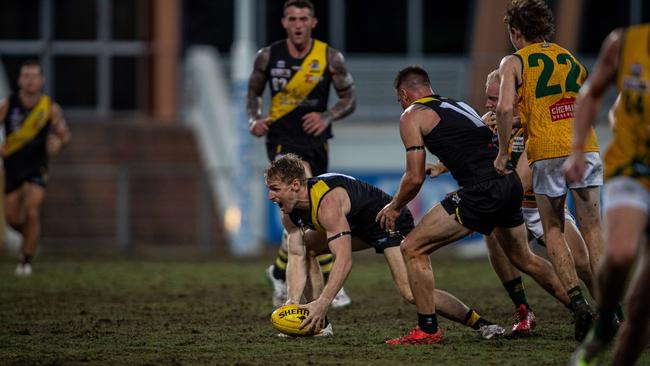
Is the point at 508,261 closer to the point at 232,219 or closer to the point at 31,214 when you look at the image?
the point at 31,214

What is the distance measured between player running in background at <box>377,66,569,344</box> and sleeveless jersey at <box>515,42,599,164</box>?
1.55ft

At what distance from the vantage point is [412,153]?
25.3ft

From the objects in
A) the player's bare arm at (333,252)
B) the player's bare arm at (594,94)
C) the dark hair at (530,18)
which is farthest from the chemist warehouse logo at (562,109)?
the player's bare arm at (594,94)

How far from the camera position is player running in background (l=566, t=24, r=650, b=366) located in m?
5.84

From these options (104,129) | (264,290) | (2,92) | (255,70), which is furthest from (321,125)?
Result: (104,129)

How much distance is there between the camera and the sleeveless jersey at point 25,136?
14664mm

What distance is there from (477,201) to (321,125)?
3.47 m

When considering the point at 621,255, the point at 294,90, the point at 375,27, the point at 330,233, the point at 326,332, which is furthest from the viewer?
the point at 375,27

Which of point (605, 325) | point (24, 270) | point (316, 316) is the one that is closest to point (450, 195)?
point (316, 316)

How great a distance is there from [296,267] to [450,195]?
1.47 meters

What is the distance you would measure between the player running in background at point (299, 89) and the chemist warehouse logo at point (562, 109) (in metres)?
3.16

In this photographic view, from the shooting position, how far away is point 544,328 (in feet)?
29.6

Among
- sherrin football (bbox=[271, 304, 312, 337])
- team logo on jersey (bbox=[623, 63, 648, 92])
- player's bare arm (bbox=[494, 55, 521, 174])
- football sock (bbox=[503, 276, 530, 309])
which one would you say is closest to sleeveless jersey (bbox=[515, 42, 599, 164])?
player's bare arm (bbox=[494, 55, 521, 174])

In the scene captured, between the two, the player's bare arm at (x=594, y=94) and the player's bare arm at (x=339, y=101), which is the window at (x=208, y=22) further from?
the player's bare arm at (x=594, y=94)
